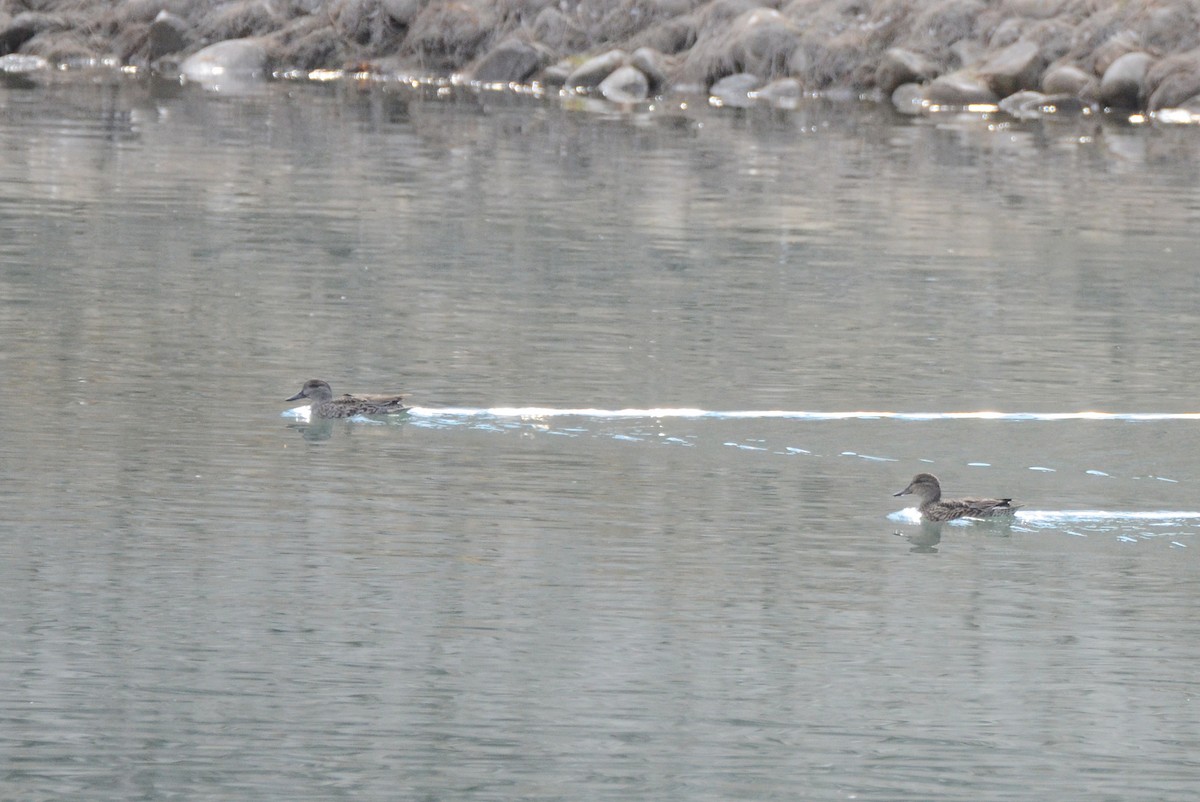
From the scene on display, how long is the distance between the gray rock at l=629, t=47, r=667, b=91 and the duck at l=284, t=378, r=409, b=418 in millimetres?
32452

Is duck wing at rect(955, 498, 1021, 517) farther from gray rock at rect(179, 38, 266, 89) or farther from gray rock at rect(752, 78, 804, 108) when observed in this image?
gray rock at rect(179, 38, 266, 89)

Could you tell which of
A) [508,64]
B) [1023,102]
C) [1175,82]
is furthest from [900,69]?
[508,64]

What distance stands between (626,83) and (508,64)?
9.58ft

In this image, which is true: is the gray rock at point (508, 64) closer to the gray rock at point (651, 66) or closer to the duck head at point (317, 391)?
the gray rock at point (651, 66)

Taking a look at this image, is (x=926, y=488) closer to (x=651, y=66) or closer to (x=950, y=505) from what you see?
(x=950, y=505)

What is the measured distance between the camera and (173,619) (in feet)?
27.5

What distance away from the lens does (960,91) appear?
137 ft

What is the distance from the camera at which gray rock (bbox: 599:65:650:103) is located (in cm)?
4316

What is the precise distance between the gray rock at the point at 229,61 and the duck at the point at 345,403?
34455 millimetres

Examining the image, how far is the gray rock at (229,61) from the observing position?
46.2 metres

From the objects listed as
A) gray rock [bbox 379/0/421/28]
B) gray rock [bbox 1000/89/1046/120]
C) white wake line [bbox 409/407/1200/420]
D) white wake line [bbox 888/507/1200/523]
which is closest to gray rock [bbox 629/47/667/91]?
gray rock [bbox 379/0/421/28]

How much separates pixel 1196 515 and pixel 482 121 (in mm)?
24552

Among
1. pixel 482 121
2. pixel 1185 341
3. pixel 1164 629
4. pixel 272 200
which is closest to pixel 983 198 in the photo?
pixel 272 200

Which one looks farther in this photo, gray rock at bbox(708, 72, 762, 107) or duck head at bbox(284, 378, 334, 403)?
gray rock at bbox(708, 72, 762, 107)
